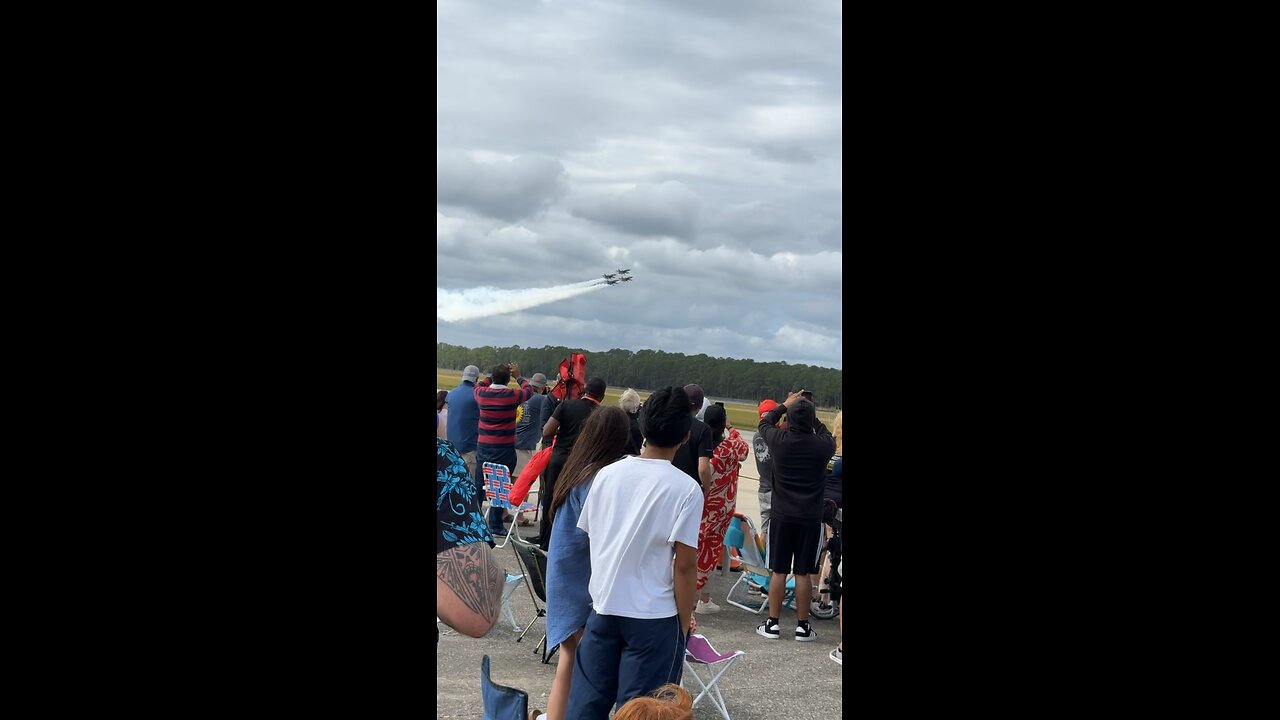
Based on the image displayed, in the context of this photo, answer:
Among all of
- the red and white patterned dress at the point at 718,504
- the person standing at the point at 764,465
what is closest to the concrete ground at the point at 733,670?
the red and white patterned dress at the point at 718,504

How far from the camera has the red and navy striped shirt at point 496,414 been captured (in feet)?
29.1

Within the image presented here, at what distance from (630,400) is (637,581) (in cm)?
345

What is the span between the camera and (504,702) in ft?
9.13

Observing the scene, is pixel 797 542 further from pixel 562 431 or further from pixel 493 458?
pixel 493 458

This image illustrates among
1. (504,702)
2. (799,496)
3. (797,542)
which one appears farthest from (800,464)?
(504,702)

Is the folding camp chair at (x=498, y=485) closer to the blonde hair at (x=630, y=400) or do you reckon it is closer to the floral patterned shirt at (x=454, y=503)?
the blonde hair at (x=630, y=400)

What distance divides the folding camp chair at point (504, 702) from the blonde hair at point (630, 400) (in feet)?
12.6

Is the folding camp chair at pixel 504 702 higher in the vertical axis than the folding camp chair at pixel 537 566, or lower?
higher
